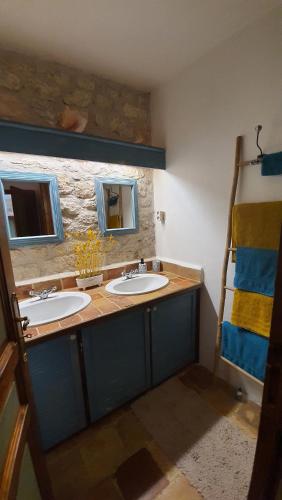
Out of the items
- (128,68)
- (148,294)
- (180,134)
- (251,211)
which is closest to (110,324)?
(148,294)

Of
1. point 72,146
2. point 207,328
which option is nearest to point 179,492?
point 207,328

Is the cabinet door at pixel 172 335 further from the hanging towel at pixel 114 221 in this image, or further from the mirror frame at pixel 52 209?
the mirror frame at pixel 52 209

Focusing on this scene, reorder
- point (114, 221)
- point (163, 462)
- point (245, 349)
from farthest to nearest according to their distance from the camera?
point (114, 221) → point (245, 349) → point (163, 462)

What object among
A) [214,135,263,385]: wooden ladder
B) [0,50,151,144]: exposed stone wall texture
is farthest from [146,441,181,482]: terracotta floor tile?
[0,50,151,144]: exposed stone wall texture

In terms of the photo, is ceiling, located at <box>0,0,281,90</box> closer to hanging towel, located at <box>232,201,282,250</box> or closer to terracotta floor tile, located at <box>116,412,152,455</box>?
hanging towel, located at <box>232,201,282,250</box>

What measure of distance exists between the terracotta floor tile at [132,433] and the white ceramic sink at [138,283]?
89 centimetres

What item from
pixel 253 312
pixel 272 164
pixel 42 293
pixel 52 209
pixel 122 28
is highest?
pixel 122 28

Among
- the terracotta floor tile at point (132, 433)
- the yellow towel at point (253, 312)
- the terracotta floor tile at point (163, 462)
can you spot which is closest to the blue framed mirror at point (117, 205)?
the yellow towel at point (253, 312)

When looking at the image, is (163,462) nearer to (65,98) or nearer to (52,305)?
(52,305)

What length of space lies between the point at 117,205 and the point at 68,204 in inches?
17.4

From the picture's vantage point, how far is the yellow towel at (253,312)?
131 cm

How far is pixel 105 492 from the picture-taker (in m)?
1.10

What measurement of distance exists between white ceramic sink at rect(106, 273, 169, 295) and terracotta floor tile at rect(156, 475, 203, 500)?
1124 mm

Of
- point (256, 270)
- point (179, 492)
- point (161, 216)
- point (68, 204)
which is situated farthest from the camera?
point (161, 216)
